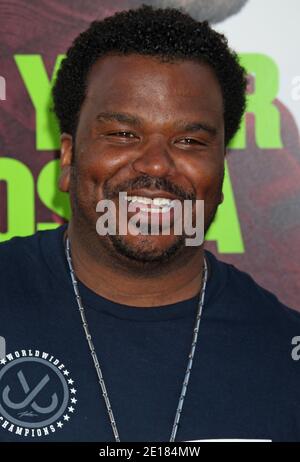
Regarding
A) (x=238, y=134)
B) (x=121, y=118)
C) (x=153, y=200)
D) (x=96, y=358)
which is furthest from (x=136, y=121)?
(x=238, y=134)

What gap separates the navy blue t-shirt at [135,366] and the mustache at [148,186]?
7.6 inches

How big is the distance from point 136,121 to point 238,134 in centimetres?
55

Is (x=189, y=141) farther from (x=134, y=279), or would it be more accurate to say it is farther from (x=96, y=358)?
(x=96, y=358)

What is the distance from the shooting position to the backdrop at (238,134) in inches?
65.7

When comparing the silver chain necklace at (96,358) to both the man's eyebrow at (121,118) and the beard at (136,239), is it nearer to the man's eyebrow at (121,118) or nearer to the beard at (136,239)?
the beard at (136,239)

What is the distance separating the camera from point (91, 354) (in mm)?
1217

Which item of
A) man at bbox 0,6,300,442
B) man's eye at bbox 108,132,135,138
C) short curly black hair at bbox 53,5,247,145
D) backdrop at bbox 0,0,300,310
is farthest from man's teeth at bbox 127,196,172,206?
backdrop at bbox 0,0,300,310

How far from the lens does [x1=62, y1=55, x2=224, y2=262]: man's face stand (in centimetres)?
121

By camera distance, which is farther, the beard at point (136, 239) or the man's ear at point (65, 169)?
the man's ear at point (65, 169)

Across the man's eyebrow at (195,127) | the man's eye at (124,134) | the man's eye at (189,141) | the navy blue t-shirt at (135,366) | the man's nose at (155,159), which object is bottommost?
the navy blue t-shirt at (135,366)

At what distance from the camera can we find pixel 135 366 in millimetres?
1207

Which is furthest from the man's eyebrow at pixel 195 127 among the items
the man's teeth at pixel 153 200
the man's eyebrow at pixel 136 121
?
the man's teeth at pixel 153 200

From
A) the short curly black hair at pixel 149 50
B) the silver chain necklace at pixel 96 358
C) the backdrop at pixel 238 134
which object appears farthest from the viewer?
the backdrop at pixel 238 134

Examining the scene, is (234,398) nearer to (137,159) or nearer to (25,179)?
(137,159)
